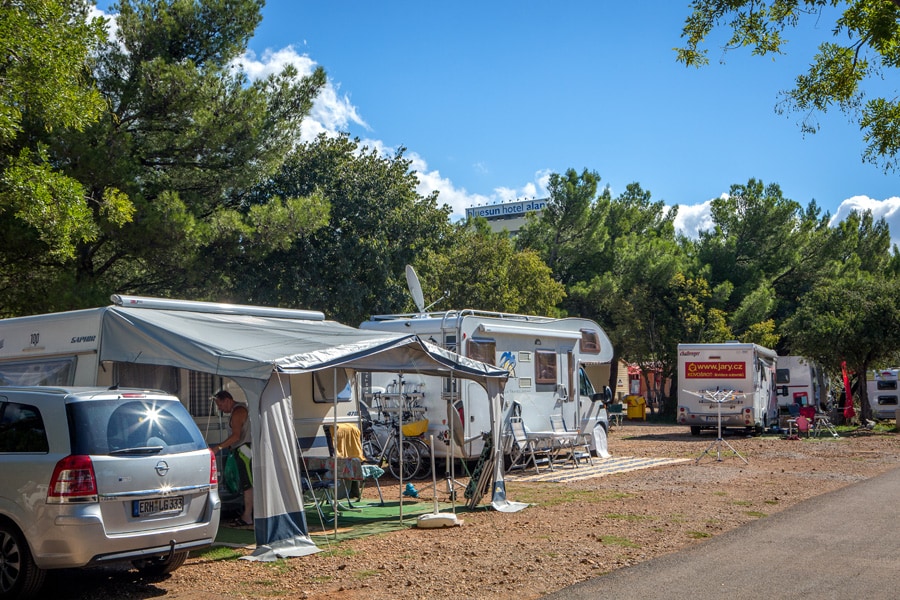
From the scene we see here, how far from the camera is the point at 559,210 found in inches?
1548

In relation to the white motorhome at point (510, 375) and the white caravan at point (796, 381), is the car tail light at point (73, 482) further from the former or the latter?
the white caravan at point (796, 381)

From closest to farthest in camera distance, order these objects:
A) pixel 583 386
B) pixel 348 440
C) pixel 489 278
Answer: pixel 348 440 → pixel 583 386 → pixel 489 278

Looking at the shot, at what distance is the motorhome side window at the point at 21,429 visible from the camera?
22.3ft

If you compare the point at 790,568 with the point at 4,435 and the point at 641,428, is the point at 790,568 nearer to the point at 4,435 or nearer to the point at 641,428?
the point at 4,435

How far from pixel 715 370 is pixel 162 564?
19413 millimetres

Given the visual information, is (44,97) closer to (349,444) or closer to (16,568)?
A: (349,444)

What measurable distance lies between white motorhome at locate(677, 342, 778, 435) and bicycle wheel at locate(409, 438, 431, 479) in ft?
35.0

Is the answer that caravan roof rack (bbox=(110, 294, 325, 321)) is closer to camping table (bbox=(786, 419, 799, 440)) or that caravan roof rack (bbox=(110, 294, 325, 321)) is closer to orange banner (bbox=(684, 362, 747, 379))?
orange banner (bbox=(684, 362, 747, 379))

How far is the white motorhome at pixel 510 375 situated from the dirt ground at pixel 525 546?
1199 millimetres

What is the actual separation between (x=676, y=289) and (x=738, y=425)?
40.2 feet

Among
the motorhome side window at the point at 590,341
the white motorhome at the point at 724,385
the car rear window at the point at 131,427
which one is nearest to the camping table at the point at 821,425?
the white motorhome at the point at 724,385

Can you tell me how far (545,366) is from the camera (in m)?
16.1

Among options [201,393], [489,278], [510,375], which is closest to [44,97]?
[201,393]

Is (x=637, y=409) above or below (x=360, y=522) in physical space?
above
